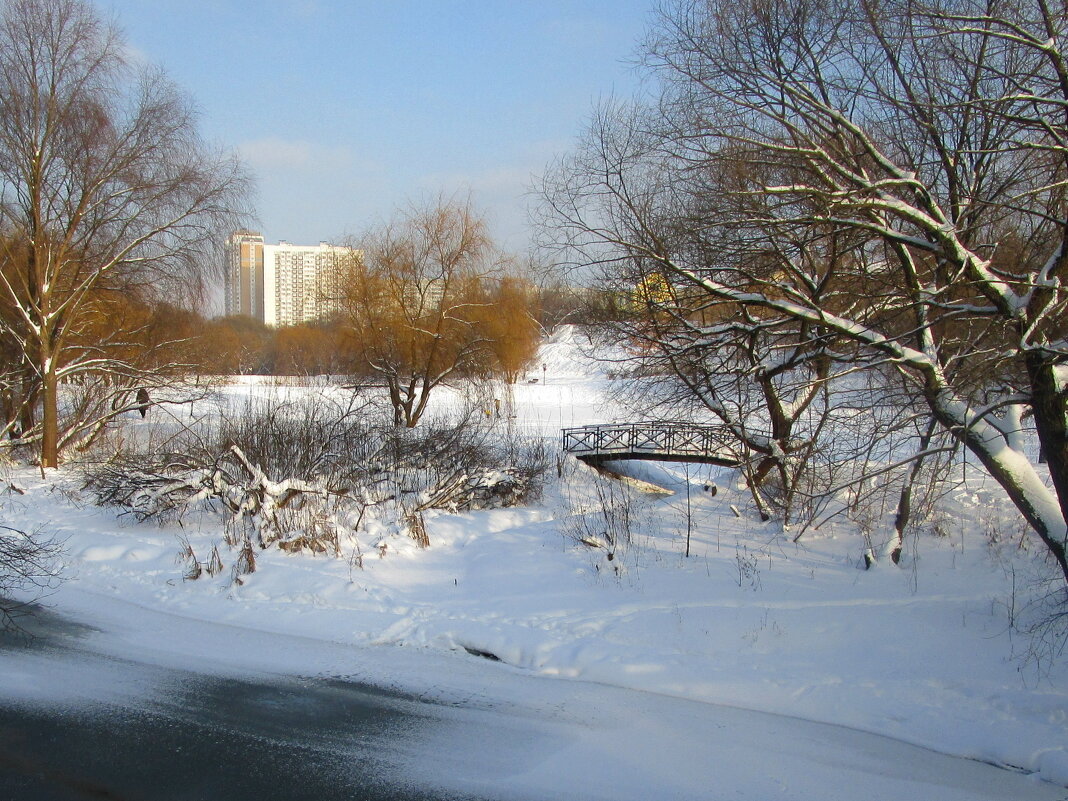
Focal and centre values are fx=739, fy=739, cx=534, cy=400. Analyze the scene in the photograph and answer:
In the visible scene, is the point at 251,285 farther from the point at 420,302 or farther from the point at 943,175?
the point at 943,175

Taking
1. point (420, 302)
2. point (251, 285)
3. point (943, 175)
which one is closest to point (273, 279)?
→ point (251, 285)

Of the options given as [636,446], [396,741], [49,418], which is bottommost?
[396,741]

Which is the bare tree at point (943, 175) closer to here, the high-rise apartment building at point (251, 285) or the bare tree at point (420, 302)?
the bare tree at point (420, 302)

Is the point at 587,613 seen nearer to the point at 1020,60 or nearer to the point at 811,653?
the point at 811,653

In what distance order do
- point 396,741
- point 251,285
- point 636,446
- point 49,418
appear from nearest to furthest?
point 396,741 → point 49,418 → point 636,446 → point 251,285

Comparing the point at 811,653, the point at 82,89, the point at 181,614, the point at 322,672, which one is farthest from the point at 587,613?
the point at 82,89

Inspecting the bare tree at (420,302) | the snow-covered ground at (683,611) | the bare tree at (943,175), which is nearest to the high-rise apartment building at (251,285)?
the bare tree at (420,302)

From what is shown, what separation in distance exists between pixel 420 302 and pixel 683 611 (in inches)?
799

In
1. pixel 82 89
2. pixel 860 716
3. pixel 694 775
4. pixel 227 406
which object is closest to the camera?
Answer: pixel 694 775

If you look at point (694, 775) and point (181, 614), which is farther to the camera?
point (181, 614)

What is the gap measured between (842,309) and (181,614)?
1104cm

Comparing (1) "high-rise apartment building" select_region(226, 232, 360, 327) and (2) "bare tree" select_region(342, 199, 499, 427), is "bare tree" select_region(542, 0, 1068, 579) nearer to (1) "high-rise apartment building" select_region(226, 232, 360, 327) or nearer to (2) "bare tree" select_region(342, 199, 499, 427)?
(2) "bare tree" select_region(342, 199, 499, 427)

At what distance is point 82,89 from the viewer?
727 inches

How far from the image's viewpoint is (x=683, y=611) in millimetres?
8922
